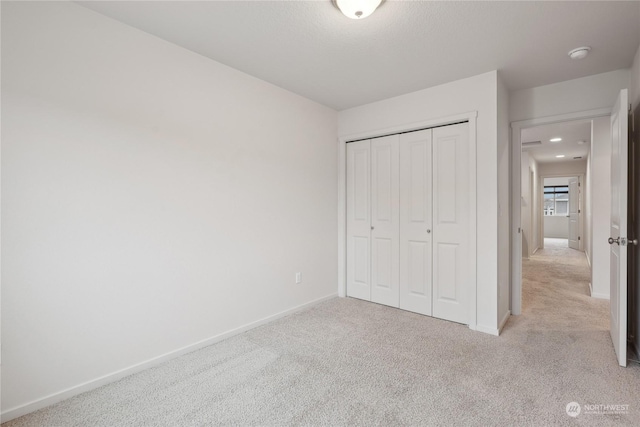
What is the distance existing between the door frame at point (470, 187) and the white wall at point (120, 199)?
3.37 ft

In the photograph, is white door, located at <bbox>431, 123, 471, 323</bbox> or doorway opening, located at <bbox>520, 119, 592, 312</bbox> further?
doorway opening, located at <bbox>520, 119, 592, 312</bbox>

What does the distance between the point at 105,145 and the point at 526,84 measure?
12.4 feet

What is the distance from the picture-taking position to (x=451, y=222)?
3.12 metres

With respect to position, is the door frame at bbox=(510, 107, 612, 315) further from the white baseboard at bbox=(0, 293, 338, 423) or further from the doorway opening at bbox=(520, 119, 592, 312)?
the white baseboard at bbox=(0, 293, 338, 423)

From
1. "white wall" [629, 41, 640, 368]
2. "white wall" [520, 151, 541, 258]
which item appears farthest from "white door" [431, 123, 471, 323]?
"white wall" [520, 151, 541, 258]

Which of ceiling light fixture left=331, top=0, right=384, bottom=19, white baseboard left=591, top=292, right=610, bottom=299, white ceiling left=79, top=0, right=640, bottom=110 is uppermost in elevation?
white ceiling left=79, top=0, right=640, bottom=110

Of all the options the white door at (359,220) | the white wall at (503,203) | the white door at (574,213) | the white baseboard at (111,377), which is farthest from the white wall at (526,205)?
the white baseboard at (111,377)

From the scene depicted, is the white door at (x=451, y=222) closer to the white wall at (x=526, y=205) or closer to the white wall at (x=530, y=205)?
the white wall at (x=530, y=205)

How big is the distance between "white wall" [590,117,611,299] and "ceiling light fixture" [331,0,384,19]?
3779 millimetres

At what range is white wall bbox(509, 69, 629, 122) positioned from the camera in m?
2.79

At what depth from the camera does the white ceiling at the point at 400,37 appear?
6.38ft

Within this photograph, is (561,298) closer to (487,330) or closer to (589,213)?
(487,330)

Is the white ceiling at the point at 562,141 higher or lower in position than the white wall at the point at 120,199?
higher

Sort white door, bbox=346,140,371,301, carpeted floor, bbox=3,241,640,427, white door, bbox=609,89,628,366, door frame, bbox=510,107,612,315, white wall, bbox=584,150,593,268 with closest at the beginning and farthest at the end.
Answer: carpeted floor, bbox=3,241,640,427 → white door, bbox=609,89,628,366 → door frame, bbox=510,107,612,315 → white door, bbox=346,140,371,301 → white wall, bbox=584,150,593,268
